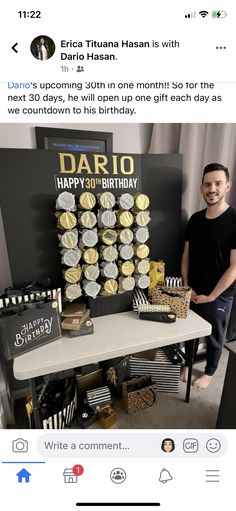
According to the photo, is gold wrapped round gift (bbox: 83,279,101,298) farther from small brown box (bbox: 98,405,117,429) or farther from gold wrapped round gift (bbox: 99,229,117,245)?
small brown box (bbox: 98,405,117,429)

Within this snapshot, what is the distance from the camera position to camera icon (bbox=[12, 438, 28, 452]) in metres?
0.57

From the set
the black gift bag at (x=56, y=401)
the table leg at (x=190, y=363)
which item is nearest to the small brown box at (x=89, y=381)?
the black gift bag at (x=56, y=401)

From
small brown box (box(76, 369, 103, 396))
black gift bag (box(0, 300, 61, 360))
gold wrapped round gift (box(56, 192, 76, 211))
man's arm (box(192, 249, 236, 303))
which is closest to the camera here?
black gift bag (box(0, 300, 61, 360))

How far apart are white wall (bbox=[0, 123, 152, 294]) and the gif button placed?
108 cm

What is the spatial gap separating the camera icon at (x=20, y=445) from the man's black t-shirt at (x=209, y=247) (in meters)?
1.17

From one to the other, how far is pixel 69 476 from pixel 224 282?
111cm

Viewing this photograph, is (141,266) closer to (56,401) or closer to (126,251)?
(126,251)

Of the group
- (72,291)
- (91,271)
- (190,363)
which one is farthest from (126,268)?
(190,363)

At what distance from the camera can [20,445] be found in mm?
571

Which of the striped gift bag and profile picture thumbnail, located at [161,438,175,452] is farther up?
profile picture thumbnail, located at [161,438,175,452]
